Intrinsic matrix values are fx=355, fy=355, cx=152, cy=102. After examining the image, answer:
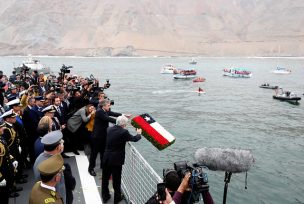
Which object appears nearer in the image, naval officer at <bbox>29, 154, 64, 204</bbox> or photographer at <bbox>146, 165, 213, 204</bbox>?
naval officer at <bbox>29, 154, 64, 204</bbox>

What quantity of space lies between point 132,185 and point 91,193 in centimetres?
105

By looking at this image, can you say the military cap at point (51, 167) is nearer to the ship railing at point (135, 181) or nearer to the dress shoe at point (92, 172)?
the ship railing at point (135, 181)

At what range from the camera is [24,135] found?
835 cm

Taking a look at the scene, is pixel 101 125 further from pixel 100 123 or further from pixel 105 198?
pixel 105 198

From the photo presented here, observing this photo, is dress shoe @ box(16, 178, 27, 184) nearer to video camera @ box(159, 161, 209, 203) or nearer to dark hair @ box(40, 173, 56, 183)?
dark hair @ box(40, 173, 56, 183)

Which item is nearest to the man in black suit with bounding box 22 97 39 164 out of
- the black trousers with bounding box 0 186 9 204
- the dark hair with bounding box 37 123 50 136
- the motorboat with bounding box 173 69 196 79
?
the dark hair with bounding box 37 123 50 136

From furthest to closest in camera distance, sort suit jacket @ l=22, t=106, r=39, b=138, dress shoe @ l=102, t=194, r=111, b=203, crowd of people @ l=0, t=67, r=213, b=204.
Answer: suit jacket @ l=22, t=106, r=39, b=138, dress shoe @ l=102, t=194, r=111, b=203, crowd of people @ l=0, t=67, r=213, b=204

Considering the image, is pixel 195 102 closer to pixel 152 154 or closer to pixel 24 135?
pixel 152 154

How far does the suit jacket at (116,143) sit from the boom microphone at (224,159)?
1860mm

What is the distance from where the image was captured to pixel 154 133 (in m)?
6.62

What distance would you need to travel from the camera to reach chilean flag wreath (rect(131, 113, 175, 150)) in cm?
645

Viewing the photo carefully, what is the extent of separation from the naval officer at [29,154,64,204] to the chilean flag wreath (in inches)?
96.2

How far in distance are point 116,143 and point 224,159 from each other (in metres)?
2.32

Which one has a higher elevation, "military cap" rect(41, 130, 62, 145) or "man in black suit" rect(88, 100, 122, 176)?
"military cap" rect(41, 130, 62, 145)
